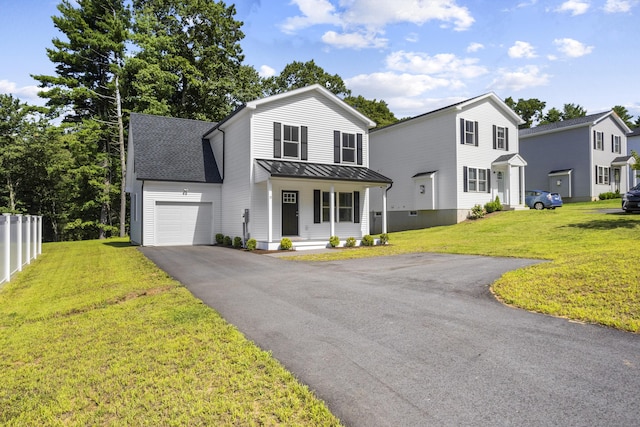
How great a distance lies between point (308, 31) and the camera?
14.5m

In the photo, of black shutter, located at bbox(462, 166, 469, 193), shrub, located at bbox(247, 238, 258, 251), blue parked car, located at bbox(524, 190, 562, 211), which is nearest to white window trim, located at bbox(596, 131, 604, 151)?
blue parked car, located at bbox(524, 190, 562, 211)

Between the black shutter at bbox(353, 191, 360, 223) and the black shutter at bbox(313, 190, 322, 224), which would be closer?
the black shutter at bbox(313, 190, 322, 224)

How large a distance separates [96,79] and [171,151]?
17.1 m

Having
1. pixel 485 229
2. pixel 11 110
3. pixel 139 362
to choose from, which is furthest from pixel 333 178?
pixel 11 110

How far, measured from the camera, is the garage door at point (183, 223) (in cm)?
1925

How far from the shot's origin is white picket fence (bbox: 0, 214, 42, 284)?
971cm

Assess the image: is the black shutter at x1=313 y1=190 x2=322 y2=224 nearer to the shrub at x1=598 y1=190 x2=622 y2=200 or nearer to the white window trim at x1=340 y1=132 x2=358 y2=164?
the white window trim at x1=340 y1=132 x2=358 y2=164

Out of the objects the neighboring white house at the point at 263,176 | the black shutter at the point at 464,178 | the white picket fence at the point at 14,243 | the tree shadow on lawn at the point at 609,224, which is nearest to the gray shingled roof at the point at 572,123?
the black shutter at the point at 464,178

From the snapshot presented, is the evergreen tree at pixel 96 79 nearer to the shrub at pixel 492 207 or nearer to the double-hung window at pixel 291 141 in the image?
the double-hung window at pixel 291 141

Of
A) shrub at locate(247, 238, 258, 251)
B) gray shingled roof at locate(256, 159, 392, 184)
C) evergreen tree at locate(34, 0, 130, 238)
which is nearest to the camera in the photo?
shrub at locate(247, 238, 258, 251)

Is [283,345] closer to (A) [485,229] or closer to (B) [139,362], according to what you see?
(B) [139,362]

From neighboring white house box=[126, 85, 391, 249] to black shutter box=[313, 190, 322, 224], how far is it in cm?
5

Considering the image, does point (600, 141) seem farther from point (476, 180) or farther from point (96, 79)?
point (96, 79)

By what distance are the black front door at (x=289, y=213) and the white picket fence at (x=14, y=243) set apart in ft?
31.6
